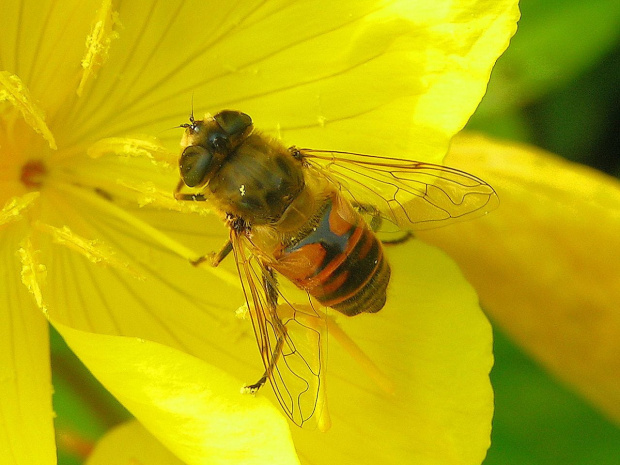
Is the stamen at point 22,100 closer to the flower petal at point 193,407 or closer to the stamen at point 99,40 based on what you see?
the stamen at point 99,40

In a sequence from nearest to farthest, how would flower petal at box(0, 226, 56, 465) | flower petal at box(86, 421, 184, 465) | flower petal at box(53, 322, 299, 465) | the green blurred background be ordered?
flower petal at box(53, 322, 299, 465) → flower petal at box(0, 226, 56, 465) → flower petal at box(86, 421, 184, 465) → the green blurred background

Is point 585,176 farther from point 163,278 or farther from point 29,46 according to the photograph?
point 29,46

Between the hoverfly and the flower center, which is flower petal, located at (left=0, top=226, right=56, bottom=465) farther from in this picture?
the hoverfly

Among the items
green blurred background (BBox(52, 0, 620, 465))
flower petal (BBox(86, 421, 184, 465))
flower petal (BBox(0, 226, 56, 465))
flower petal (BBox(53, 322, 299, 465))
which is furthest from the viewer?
green blurred background (BBox(52, 0, 620, 465))

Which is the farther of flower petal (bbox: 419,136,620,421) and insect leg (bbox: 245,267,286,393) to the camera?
flower petal (bbox: 419,136,620,421)

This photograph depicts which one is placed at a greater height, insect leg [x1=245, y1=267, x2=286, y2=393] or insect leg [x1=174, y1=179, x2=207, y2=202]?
insect leg [x1=174, y1=179, x2=207, y2=202]

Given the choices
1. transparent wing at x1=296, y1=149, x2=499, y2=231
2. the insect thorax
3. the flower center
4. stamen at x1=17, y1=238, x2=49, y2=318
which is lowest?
transparent wing at x1=296, y1=149, x2=499, y2=231

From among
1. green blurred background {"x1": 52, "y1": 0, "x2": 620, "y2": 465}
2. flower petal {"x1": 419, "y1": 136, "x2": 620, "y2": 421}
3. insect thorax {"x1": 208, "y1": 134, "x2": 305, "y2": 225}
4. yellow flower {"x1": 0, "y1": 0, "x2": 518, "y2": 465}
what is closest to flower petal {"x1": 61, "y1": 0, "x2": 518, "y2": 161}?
yellow flower {"x1": 0, "y1": 0, "x2": 518, "y2": 465}
